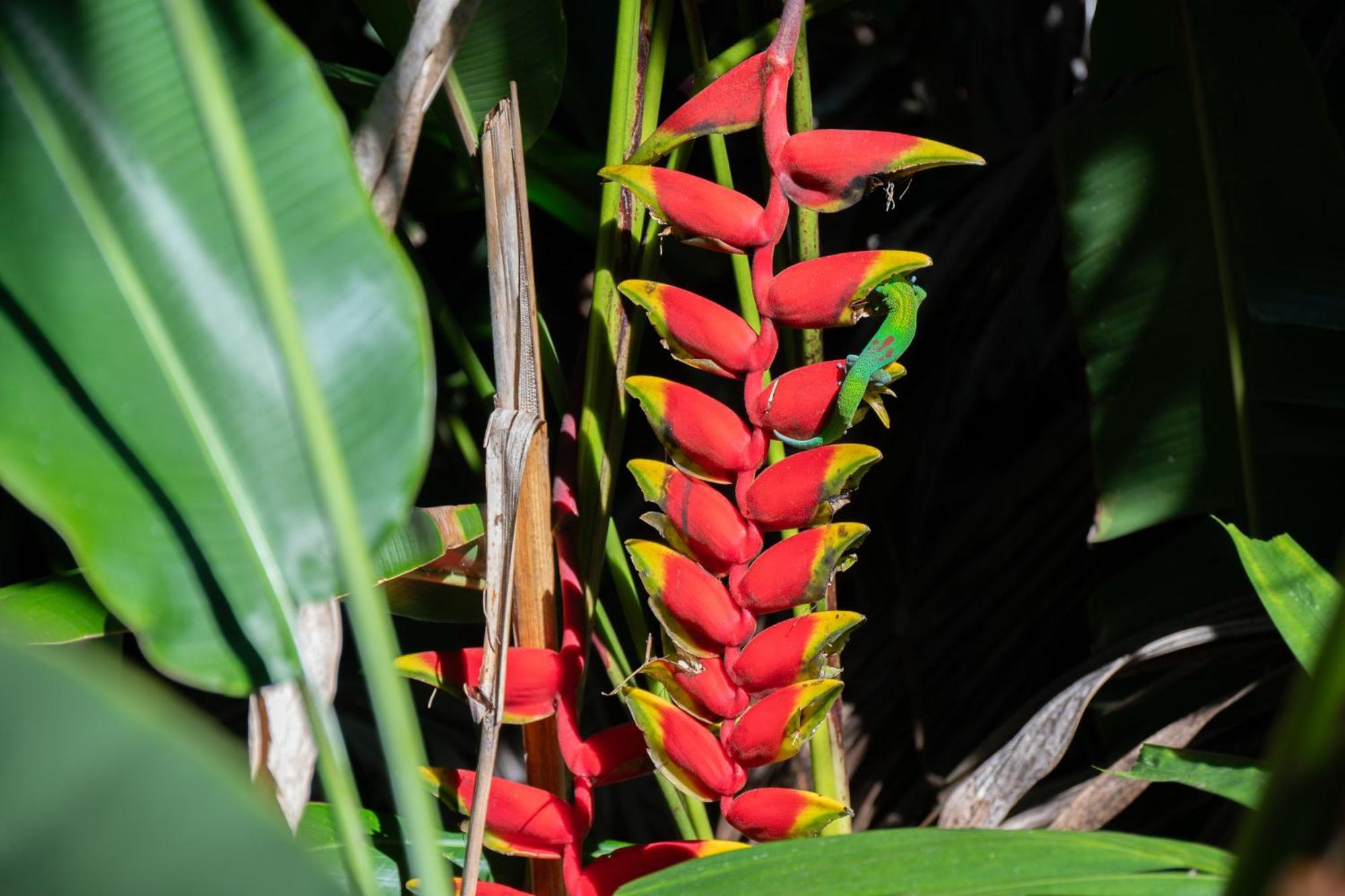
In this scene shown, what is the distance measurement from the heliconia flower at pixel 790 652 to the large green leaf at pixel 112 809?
0.89 feet

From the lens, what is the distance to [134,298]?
44cm

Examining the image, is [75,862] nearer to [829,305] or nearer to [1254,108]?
[829,305]

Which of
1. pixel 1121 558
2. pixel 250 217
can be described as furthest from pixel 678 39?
pixel 250 217

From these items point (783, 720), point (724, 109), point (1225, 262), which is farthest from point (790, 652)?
point (1225, 262)

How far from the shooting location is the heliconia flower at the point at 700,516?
1.46 feet

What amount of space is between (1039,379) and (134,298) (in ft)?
3.10

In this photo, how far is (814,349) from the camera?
1.92 ft

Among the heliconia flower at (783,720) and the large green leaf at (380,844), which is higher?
the heliconia flower at (783,720)

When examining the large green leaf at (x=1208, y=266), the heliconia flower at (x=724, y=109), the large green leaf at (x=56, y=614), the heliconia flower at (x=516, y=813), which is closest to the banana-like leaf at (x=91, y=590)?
the large green leaf at (x=56, y=614)

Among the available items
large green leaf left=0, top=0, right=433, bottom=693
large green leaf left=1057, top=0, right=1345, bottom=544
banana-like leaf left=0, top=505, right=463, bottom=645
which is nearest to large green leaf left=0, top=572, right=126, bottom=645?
banana-like leaf left=0, top=505, right=463, bottom=645

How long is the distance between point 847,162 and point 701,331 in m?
0.09

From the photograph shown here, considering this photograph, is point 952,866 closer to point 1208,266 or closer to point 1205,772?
point 1205,772

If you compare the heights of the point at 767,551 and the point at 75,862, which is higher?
the point at 75,862

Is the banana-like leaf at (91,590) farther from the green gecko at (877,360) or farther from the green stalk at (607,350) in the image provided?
the green gecko at (877,360)
